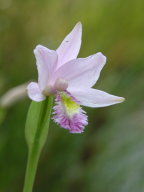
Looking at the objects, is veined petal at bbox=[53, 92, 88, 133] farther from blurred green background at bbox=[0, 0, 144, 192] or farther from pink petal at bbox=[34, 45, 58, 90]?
blurred green background at bbox=[0, 0, 144, 192]

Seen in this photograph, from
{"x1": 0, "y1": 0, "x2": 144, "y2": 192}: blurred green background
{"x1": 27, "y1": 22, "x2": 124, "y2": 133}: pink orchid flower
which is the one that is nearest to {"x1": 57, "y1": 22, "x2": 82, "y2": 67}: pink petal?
{"x1": 27, "y1": 22, "x2": 124, "y2": 133}: pink orchid flower

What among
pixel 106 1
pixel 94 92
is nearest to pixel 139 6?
pixel 106 1

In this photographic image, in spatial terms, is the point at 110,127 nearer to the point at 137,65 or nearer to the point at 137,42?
the point at 137,65

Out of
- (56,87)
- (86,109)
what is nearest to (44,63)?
(56,87)

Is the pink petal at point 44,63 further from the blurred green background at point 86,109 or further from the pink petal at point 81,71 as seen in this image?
the blurred green background at point 86,109

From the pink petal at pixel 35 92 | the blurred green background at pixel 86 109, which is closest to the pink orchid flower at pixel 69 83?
the pink petal at pixel 35 92
